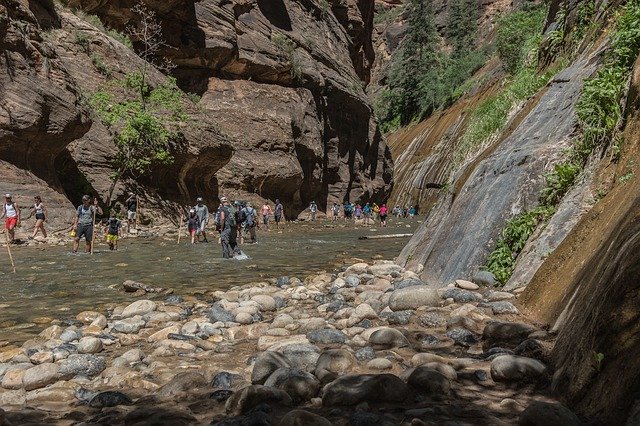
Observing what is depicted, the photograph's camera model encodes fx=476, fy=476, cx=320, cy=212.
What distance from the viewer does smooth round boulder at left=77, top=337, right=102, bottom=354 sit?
4.67 metres

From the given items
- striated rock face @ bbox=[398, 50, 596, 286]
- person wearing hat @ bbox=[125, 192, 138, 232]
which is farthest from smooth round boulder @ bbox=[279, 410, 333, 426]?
person wearing hat @ bbox=[125, 192, 138, 232]

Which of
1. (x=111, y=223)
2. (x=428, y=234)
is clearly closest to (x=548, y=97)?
(x=428, y=234)

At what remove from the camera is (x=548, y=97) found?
27.1ft

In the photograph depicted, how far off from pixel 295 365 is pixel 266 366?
1.07ft

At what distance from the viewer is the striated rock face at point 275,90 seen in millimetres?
31641

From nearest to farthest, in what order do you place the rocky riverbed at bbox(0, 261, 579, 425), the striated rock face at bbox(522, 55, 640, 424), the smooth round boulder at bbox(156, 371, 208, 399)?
the striated rock face at bbox(522, 55, 640, 424) < the rocky riverbed at bbox(0, 261, 579, 425) < the smooth round boulder at bbox(156, 371, 208, 399)

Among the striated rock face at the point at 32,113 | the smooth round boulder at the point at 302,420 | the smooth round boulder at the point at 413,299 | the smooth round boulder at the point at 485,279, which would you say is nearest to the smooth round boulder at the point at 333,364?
the smooth round boulder at the point at 302,420

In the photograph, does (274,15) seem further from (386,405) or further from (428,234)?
(386,405)

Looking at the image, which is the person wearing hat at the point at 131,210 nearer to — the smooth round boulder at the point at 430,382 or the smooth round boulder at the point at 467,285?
the smooth round boulder at the point at 467,285

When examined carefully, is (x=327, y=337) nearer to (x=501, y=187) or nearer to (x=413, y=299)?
(x=413, y=299)

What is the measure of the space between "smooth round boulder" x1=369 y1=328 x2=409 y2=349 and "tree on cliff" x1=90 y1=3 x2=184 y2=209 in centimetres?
2022

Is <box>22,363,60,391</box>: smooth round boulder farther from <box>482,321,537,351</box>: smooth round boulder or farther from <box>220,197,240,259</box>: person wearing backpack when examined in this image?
<box>220,197,240,259</box>: person wearing backpack

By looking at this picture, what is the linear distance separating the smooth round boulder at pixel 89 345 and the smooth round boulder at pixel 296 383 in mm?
2288

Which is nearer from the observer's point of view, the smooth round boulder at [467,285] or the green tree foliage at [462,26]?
the smooth round boulder at [467,285]
